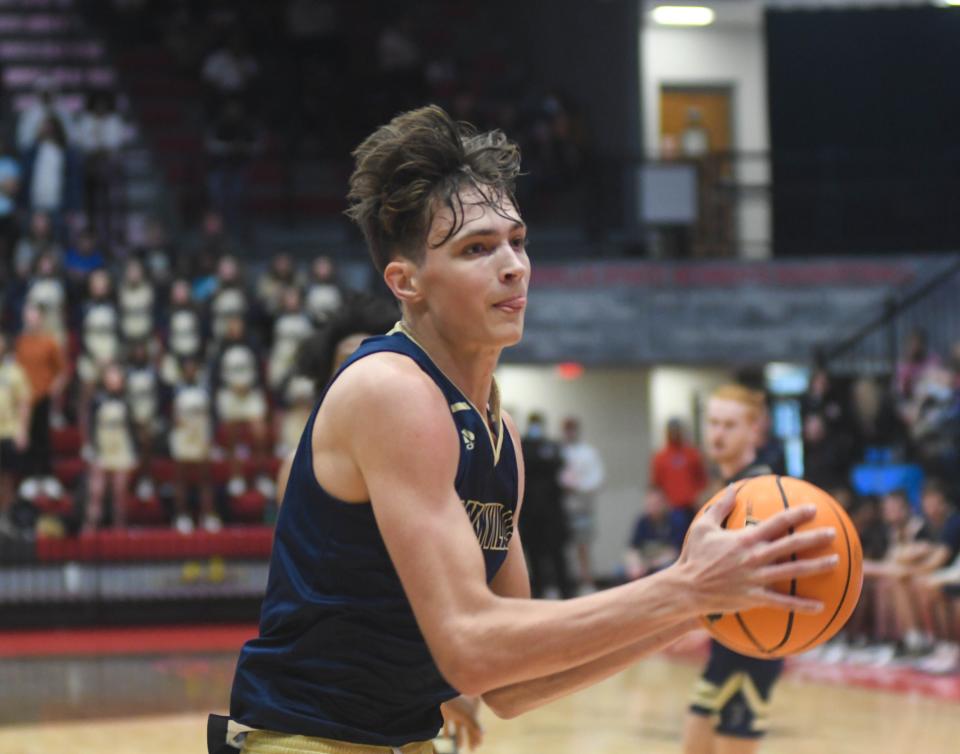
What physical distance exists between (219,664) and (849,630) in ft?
15.4

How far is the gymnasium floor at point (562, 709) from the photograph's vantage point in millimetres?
8297

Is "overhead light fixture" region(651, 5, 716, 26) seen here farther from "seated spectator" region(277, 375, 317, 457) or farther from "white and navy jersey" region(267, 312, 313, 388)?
"seated spectator" region(277, 375, 317, 457)

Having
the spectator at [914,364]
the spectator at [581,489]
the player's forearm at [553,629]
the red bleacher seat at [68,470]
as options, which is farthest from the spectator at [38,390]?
the player's forearm at [553,629]

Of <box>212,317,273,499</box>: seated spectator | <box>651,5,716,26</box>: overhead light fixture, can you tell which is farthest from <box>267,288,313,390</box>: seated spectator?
<box>651,5,716,26</box>: overhead light fixture

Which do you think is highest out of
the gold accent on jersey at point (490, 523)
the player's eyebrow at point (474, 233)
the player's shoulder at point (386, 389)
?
the player's eyebrow at point (474, 233)

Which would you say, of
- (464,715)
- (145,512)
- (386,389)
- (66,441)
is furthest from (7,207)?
(386,389)

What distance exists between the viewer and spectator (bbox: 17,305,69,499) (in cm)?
1438

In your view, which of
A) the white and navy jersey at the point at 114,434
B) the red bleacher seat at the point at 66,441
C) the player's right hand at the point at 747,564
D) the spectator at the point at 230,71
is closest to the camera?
the player's right hand at the point at 747,564

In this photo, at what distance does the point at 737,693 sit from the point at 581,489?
33.6 feet

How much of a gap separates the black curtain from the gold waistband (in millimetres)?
16329

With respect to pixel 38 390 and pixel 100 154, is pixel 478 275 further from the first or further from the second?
pixel 100 154

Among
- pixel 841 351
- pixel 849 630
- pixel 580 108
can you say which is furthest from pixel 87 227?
pixel 849 630

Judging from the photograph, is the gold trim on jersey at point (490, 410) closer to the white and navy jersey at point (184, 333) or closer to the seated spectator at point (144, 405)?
the seated spectator at point (144, 405)

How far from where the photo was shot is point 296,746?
9.12 feet
